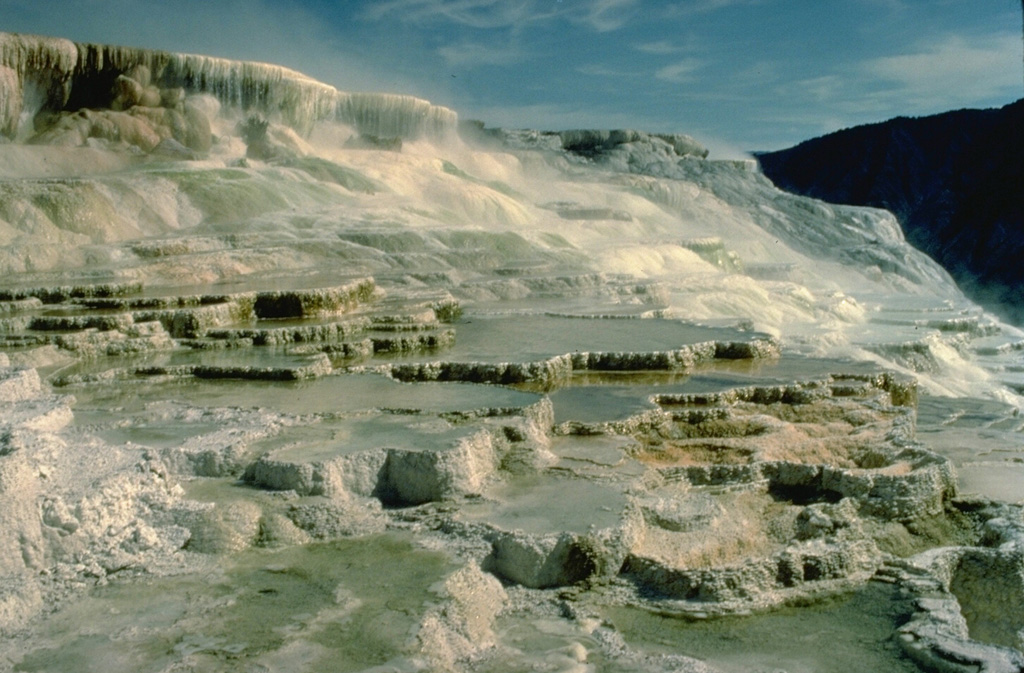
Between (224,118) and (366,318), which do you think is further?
(224,118)

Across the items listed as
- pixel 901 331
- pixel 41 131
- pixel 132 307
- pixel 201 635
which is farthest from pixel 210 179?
pixel 201 635

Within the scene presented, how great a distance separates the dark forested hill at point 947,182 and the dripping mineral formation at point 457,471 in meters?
31.1

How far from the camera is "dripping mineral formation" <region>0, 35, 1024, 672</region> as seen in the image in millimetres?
2781

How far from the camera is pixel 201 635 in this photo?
265 cm

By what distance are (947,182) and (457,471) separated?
47031 millimetres

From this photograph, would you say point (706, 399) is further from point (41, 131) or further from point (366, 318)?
point (41, 131)

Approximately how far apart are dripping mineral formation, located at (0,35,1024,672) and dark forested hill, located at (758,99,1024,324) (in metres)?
31.1

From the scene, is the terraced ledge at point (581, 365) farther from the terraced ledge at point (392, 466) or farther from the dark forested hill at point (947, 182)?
the dark forested hill at point (947, 182)

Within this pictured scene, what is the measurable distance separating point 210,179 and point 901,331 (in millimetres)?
9656

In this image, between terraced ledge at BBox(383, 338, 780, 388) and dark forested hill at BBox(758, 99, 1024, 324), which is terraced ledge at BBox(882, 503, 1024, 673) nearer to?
terraced ledge at BBox(383, 338, 780, 388)

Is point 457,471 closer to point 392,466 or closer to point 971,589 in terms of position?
point 392,466

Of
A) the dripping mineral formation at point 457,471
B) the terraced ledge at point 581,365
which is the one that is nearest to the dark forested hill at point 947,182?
the dripping mineral formation at point 457,471

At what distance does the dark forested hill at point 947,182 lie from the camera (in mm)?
39344

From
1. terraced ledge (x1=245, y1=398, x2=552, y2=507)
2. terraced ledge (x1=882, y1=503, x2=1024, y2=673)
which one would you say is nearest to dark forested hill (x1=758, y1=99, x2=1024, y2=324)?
terraced ledge (x1=882, y1=503, x2=1024, y2=673)
